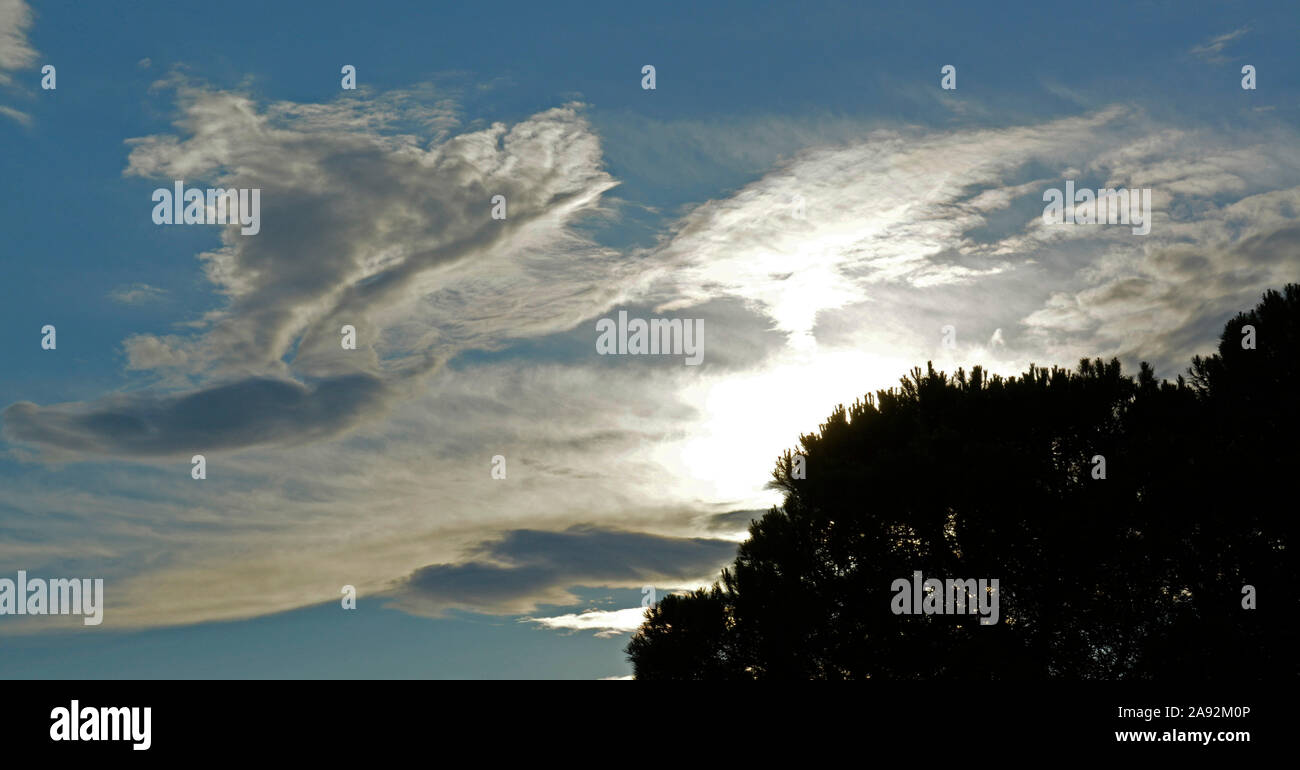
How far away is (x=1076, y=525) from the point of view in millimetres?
31625

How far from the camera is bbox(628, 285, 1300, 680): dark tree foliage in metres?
29.6

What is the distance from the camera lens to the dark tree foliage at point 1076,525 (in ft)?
97.2
